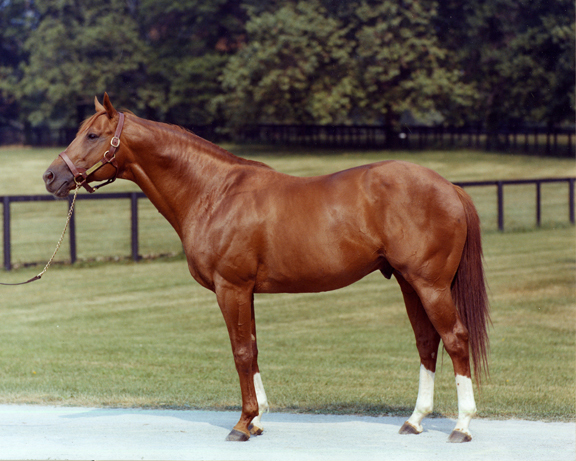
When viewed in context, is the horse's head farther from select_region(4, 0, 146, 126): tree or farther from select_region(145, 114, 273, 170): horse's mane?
select_region(4, 0, 146, 126): tree

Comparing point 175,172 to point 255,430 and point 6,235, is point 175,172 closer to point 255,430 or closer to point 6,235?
point 255,430

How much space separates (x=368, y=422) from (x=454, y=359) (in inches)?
40.2

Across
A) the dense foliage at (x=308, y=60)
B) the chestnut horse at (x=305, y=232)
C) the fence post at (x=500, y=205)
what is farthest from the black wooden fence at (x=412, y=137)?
the chestnut horse at (x=305, y=232)

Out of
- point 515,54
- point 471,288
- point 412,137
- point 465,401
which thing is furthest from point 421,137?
point 465,401

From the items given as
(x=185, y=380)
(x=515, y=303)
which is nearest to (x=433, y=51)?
(x=515, y=303)

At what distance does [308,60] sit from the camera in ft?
120

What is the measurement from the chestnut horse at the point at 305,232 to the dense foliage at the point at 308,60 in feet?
99.6

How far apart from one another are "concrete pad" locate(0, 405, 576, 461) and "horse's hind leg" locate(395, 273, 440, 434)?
0.43 ft

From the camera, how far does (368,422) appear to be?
18.7 feet

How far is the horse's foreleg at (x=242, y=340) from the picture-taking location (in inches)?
204

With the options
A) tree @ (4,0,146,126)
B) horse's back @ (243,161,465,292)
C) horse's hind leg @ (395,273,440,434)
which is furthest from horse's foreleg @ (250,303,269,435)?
tree @ (4,0,146,126)

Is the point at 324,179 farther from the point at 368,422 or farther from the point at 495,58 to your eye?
the point at 495,58

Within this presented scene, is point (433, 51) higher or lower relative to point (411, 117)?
higher

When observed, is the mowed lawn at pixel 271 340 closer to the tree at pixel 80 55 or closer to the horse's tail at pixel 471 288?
the horse's tail at pixel 471 288
